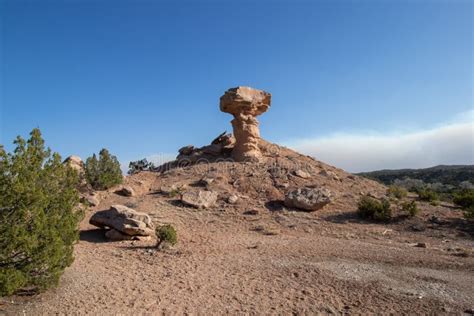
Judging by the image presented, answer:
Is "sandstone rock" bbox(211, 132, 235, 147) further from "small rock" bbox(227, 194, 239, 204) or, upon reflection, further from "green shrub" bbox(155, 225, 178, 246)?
"green shrub" bbox(155, 225, 178, 246)

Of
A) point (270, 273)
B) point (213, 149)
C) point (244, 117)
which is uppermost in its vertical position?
point (244, 117)

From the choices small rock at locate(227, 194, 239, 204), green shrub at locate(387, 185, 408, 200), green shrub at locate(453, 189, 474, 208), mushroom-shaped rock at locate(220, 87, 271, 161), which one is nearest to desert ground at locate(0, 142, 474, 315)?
small rock at locate(227, 194, 239, 204)

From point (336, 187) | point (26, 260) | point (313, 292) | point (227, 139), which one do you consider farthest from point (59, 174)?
point (227, 139)

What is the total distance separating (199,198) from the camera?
1311 centimetres

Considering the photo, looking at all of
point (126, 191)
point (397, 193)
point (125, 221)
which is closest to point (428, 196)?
point (397, 193)

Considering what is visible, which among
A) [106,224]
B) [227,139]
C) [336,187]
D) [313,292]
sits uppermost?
[227,139]

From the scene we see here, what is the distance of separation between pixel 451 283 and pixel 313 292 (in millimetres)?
2855

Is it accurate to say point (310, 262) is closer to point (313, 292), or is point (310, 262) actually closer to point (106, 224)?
point (313, 292)

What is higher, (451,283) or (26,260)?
(26,260)

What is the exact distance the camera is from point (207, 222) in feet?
37.9

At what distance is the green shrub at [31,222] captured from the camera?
4.72m

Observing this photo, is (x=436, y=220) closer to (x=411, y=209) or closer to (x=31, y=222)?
(x=411, y=209)

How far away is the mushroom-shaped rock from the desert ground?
477 centimetres

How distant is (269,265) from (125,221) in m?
4.65
